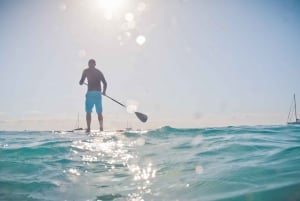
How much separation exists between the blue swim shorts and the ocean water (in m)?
5.45

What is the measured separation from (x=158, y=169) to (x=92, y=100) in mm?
8751

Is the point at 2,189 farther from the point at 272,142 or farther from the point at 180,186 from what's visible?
the point at 272,142

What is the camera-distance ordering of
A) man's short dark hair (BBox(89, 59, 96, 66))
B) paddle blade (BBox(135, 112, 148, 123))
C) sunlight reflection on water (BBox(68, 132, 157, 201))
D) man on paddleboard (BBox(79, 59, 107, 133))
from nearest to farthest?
sunlight reflection on water (BBox(68, 132, 157, 201)) < man on paddleboard (BBox(79, 59, 107, 133)) < man's short dark hair (BBox(89, 59, 96, 66)) < paddle blade (BBox(135, 112, 148, 123))

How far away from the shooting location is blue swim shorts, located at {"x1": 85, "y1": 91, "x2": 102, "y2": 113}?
1433cm

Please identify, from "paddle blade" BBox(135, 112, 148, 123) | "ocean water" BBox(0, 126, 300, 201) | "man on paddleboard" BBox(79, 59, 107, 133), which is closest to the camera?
"ocean water" BBox(0, 126, 300, 201)

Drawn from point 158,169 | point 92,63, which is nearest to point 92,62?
point 92,63

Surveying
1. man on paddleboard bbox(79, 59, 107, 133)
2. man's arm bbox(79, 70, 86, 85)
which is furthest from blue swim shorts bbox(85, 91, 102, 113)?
man's arm bbox(79, 70, 86, 85)

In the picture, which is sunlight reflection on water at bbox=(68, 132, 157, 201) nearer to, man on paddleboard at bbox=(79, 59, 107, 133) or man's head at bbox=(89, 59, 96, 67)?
man on paddleboard at bbox=(79, 59, 107, 133)

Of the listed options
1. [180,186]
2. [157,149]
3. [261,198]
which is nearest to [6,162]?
[157,149]

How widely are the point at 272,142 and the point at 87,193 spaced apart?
15.1 ft

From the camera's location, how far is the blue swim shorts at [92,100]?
14328 mm

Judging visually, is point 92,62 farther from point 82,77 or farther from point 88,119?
point 88,119

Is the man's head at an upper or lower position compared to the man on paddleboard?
upper

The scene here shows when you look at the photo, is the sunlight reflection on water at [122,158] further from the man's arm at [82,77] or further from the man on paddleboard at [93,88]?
the man's arm at [82,77]
